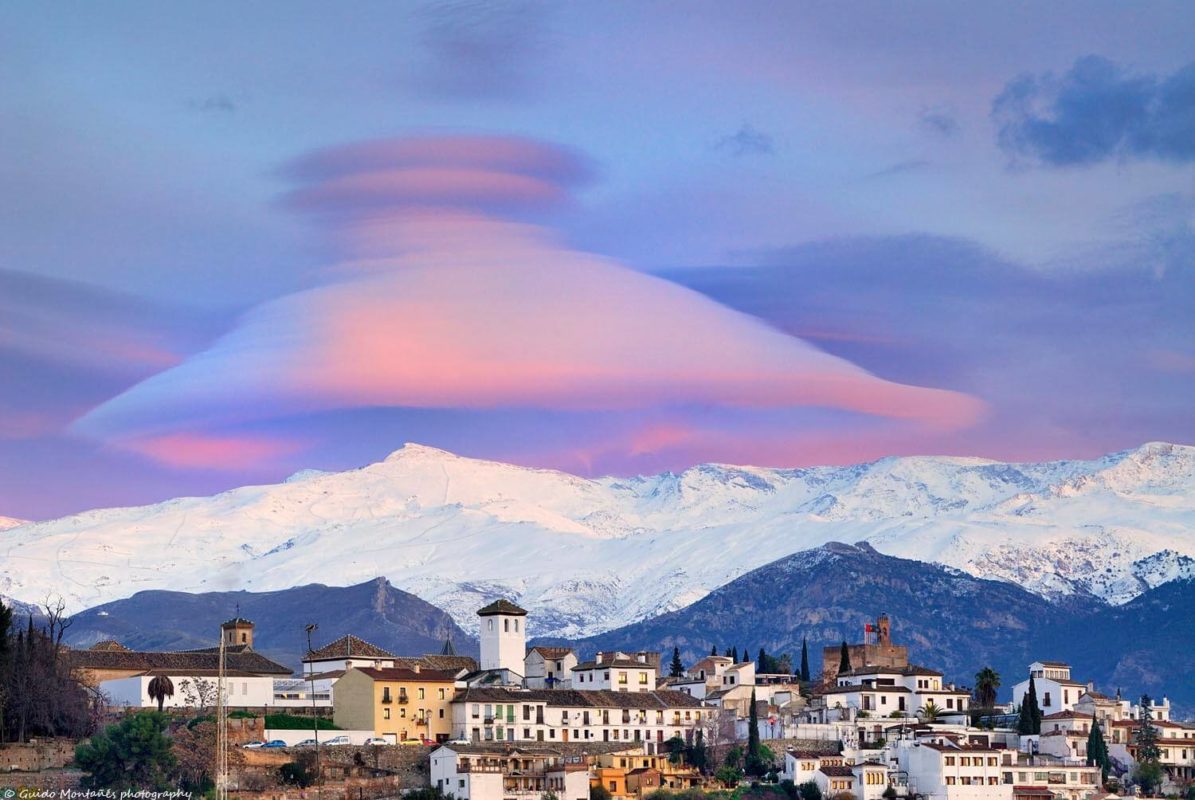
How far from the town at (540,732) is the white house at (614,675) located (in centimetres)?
15

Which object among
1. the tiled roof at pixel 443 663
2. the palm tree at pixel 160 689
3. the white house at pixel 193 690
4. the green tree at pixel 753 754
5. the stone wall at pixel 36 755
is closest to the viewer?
the stone wall at pixel 36 755

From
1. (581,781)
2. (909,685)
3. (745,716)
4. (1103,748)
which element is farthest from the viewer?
(909,685)

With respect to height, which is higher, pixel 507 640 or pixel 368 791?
pixel 507 640

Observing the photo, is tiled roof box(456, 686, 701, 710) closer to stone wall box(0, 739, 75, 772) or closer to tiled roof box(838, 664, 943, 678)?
tiled roof box(838, 664, 943, 678)

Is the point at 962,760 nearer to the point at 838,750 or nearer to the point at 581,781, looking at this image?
the point at 838,750

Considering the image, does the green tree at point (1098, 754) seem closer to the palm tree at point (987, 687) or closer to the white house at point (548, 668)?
the palm tree at point (987, 687)

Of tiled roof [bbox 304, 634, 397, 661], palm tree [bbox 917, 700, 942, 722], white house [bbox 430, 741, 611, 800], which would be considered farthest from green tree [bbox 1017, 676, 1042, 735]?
tiled roof [bbox 304, 634, 397, 661]

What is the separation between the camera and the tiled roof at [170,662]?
127 meters

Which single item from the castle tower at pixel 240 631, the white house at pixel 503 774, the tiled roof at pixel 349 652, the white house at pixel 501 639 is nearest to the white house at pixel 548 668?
the white house at pixel 501 639

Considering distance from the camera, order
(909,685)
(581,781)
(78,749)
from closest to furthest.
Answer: (78,749) < (581,781) < (909,685)

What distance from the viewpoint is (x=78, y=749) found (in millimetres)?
103188

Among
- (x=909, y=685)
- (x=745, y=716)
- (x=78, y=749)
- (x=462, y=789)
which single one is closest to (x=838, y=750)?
(x=745, y=716)

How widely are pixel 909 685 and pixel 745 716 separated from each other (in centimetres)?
1464

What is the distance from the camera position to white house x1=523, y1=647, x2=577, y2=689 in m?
136
